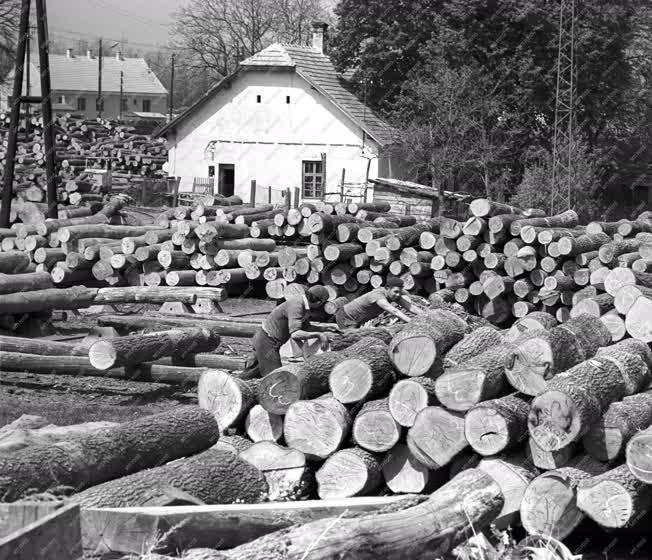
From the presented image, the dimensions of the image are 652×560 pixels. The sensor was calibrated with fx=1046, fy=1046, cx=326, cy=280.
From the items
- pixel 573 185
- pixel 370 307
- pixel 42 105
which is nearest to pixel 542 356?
pixel 370 307

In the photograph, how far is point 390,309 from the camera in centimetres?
1253

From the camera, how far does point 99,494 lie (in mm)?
6098

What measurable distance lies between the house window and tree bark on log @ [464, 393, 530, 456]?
30.6 m

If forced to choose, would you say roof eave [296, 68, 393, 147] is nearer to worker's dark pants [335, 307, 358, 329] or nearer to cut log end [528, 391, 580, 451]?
worker's dark pants [335, 307, 358, 329]

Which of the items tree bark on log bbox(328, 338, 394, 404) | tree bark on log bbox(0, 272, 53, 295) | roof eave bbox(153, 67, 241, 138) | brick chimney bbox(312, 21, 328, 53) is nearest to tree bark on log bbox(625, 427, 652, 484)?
tree bark on log bbox(328, 338, 394, 404)

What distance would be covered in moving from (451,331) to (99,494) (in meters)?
4.33

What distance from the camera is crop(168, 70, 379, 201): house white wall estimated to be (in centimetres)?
3734

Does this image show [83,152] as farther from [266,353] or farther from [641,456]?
[641,456]

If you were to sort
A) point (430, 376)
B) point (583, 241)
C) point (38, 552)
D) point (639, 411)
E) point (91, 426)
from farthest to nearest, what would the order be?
point (583, 241)
point (430, 376)
point (639, 411)
point (91, 426)
point (38, 552)

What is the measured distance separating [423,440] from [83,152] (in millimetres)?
31865

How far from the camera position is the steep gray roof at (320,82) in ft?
121

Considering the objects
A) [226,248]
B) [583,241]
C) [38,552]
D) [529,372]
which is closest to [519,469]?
[529,372]

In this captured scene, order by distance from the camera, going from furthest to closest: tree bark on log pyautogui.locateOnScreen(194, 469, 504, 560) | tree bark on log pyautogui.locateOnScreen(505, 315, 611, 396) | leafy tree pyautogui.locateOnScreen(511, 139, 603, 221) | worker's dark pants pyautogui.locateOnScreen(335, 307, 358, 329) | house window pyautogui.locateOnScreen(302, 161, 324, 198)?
1. house window pyautogui.locateOnScreen(302, 161, 324, 198)
2. leafy tree pyautogui.locateOnScreen(511, 139, 603, 221)
3. worker's dark pants pyautogui.locateOnScreen(335, 307, 358, 329)
4. tree bark on log pyautogui.locateOnScreen(505, 315, 611, 396)
5. tree bark on log pyautogui.locateOnScreen(194, 469, 504, 560)

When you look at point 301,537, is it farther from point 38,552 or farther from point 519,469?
point 519,469
